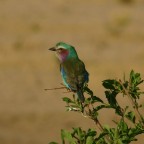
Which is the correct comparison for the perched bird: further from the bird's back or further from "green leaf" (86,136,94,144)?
"green leaf" (86,136,94,144)

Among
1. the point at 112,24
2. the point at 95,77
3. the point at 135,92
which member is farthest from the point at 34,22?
the point at 135,92

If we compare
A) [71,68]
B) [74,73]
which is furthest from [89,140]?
[71,68]

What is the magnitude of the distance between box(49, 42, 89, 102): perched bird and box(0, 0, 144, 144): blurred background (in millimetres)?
11133

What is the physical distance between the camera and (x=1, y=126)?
67.1ft

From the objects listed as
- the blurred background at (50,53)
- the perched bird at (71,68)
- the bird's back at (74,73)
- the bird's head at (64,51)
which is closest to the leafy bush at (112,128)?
the perched bird at (71,68)

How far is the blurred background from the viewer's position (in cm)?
2109

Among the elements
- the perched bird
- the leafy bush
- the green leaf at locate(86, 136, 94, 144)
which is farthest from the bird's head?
the green leaf at locate(86, 136, 94, 144)

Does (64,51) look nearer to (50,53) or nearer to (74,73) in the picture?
(74,73)

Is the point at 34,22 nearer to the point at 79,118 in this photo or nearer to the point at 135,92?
the point at 79,118

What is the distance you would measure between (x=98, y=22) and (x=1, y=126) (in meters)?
12.6

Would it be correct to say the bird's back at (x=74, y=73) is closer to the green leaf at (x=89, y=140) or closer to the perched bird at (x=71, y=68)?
the perched bird at (x=71, y=68)

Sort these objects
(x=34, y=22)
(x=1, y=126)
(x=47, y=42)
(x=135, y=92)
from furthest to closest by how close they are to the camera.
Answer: (x=34, y=22), (x=47, y=42), (x=1, y=126), (x=135, y=92)

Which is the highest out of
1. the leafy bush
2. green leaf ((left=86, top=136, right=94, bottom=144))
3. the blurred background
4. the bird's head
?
the blurred background

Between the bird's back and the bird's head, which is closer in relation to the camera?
the bird's back
